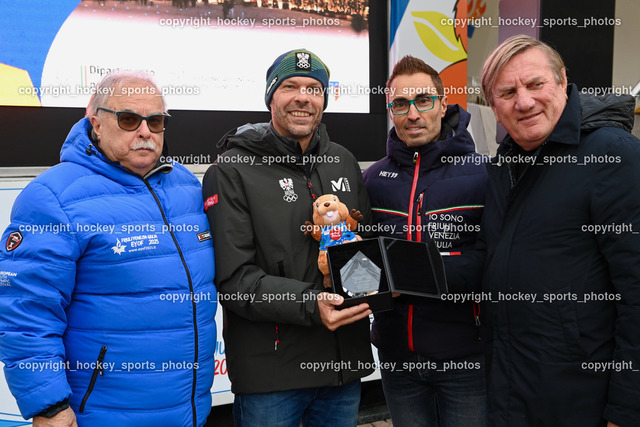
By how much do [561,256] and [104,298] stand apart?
4.92 feet

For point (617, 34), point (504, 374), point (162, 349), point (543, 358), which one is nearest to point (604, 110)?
point (543, 358)

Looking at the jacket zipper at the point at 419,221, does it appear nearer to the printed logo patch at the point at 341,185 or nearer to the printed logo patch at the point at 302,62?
the printed logo patch at the point at 341,185

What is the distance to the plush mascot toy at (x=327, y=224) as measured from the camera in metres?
1.82

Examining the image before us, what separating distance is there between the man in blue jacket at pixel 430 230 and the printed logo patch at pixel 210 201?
0.73 m

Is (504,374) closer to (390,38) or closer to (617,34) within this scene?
(390,38)

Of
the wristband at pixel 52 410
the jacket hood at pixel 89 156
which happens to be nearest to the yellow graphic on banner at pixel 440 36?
the jacket hood at pixel 89 156

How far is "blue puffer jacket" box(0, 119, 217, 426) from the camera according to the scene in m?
1.42

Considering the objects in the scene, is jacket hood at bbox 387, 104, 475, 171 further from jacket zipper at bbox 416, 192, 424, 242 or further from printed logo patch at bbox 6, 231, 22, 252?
printed logo patch at bbox 6, 231, 22, 252

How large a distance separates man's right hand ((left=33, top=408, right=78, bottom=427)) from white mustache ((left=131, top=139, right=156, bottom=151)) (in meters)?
0.88

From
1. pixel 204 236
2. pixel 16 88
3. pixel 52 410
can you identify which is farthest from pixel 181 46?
pixel 52 410

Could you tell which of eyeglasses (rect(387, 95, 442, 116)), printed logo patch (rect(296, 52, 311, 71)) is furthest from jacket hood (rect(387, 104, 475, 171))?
printed logo patch (rect(296, 52, 311, 71))

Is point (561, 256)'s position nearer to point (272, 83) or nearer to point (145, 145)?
point (272, 83)

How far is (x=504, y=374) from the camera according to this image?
63.6 inches

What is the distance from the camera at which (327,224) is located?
1831mm
